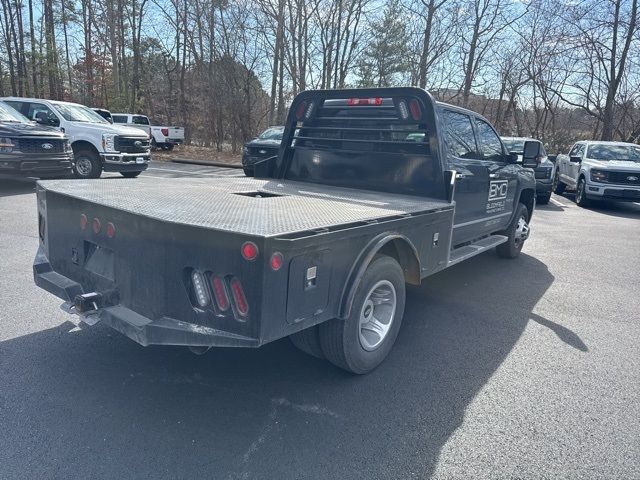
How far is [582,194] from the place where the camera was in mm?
13594

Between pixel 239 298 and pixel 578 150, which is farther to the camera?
pixel 578 150

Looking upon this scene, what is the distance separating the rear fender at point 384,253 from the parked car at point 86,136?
36.5ft

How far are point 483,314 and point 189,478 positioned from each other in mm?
3415

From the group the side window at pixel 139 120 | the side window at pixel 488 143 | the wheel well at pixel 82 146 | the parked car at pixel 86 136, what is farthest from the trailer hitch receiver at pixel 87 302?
the side window at pixel 139 120

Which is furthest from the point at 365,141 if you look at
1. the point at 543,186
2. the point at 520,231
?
the point at 543,186

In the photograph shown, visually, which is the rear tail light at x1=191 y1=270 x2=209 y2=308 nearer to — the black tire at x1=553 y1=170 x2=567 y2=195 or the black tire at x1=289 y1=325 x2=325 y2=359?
the black tire at x1=289 y1=325 x2=325 y2=359

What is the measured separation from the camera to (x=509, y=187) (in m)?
6.42

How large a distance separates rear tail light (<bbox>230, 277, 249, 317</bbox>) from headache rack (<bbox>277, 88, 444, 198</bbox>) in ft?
8.88

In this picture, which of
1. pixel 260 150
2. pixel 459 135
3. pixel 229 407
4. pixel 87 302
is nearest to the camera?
pixel 87 302

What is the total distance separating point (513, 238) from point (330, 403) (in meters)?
4.91

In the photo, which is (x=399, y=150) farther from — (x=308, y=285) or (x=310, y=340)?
(x=308, y=285)

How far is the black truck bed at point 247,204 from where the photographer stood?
2.59 metres

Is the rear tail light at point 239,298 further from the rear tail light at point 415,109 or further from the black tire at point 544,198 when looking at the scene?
the black tire at point 544,198

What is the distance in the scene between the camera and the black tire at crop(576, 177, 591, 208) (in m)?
13.4
